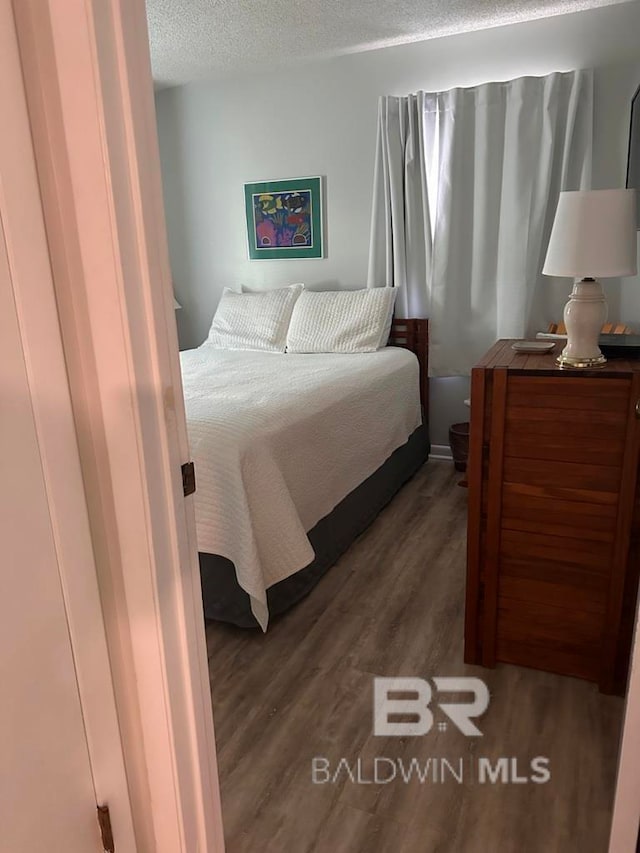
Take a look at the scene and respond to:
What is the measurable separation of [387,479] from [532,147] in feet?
6.24

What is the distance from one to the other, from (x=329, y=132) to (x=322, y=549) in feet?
8.57

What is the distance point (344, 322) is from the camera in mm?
3547

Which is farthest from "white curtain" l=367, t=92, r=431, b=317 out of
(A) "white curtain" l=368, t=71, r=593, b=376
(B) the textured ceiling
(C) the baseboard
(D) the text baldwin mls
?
(D) the text baldwin mls

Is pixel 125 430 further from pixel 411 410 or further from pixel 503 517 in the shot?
pixel 411 410

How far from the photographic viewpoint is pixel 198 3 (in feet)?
8.90

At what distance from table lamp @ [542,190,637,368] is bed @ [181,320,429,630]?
1009 mm

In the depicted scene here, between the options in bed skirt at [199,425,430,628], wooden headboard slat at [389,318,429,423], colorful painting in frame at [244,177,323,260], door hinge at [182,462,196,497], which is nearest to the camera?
door hinge at [182,462,196,497]

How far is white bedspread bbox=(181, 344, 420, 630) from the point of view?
2041 millimetres

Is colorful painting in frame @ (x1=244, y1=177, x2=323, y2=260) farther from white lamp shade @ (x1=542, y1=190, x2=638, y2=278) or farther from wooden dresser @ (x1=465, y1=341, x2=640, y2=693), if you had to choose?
white lamp shade @ (x1=542, y1=190, x2=638, y2=278)

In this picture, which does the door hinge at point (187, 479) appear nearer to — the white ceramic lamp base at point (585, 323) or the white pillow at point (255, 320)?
the white ceramic lamp base at point (585, 323)

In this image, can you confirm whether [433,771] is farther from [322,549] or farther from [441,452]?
[441,452]

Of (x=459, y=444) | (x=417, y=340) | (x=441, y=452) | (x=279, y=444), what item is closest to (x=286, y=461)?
(x=279, y=444)

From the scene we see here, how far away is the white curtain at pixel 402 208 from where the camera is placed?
348 cm

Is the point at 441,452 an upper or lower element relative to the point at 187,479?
lower
